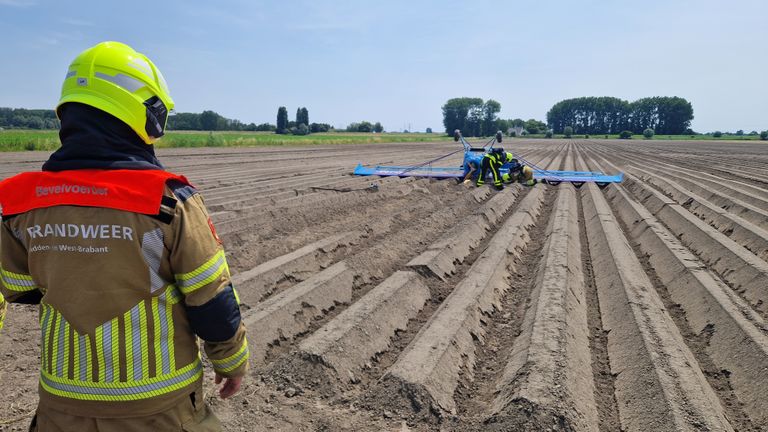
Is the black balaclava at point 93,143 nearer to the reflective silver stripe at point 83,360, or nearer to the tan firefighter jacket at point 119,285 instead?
the tan firefighter jacket at point 119,285

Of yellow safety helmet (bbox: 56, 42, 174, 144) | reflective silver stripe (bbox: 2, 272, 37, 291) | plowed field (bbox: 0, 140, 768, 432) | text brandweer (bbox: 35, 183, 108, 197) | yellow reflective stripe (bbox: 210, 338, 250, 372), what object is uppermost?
yellow safety helmet (bbox: 56, 42, 174, 144)

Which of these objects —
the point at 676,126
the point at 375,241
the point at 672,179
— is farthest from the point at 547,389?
the point at 676,126

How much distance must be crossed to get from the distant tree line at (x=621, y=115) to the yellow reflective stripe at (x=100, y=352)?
123 meters

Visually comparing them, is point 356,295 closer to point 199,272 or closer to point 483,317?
point 483,317

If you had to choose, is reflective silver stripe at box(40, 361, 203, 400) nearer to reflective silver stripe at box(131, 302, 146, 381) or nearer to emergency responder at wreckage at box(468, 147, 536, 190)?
reflective silver stripe at box(131, 302, 146, 381)

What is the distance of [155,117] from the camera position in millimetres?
1604

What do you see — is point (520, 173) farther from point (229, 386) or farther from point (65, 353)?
point (65, 353)

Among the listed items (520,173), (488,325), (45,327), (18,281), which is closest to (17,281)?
(18,281)

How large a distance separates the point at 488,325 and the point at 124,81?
3815 millimetres

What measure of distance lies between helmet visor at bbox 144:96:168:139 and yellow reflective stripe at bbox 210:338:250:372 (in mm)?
774

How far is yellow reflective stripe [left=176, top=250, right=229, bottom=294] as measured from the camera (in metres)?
1.49

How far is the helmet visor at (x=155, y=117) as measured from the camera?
158cm

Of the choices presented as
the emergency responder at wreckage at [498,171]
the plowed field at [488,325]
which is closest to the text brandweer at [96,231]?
the plowed field at [488,325]

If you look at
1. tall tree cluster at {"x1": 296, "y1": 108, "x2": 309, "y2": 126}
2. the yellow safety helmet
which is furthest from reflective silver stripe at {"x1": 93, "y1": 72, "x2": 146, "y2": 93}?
tall tree cluster at {"x1": 296, "y1": 108, "x2": 309, "y2": 126}
